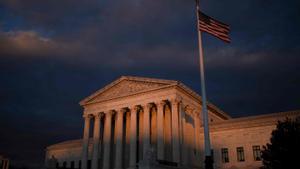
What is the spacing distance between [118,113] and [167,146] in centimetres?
989

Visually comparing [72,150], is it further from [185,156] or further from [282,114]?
[282,114]

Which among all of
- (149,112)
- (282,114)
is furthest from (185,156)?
(282,114)

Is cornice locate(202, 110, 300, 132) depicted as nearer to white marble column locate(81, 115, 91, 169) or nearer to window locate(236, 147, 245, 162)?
window locate(236, 147, 245, 162)

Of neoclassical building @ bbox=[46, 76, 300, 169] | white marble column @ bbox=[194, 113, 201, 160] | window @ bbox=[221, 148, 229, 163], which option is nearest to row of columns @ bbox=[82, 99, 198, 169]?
neoclassical building @ bbox=[46, 76, 300, 169]

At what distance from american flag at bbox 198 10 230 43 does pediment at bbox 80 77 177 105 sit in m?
22.8

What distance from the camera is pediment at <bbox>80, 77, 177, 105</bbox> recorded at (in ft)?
171

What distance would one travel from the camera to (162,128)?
1940 inches

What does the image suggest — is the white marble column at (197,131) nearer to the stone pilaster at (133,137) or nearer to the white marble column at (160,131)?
the white marble column at (160,131)

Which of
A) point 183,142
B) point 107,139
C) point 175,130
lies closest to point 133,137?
point 107,139

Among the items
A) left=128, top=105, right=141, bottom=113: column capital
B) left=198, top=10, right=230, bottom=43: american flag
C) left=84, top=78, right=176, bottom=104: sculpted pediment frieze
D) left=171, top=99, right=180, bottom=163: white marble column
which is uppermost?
left=84, top=78, right=176, bottom=104: sculpted pediment frieze

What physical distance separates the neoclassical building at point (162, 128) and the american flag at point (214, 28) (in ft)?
Result: 74.8

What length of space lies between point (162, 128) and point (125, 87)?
10.9 m

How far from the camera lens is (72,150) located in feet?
236

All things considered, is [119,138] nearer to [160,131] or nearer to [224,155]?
[160,131]
